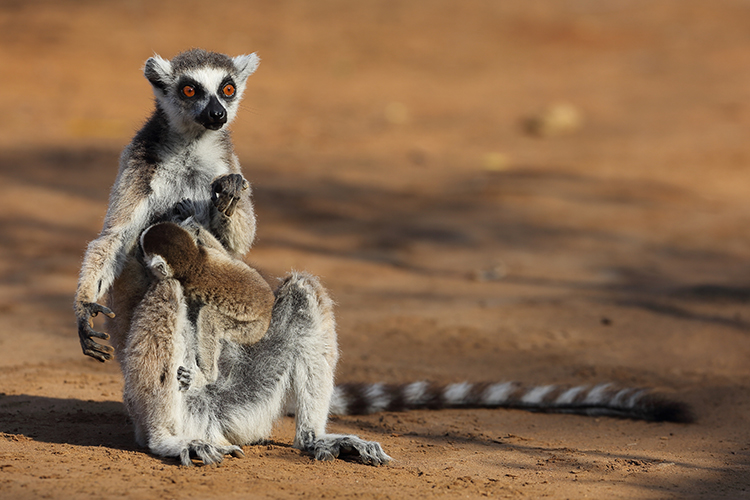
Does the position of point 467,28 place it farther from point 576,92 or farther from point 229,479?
point 229,479

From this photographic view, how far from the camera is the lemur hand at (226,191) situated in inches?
188

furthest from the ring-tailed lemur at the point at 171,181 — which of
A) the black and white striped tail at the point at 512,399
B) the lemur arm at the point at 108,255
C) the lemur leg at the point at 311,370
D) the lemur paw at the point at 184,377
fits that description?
the black and white striped tail at the point at 512,399

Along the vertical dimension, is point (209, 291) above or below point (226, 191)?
below

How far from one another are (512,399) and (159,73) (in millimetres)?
3509

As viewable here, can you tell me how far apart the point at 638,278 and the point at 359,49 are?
16.3 m

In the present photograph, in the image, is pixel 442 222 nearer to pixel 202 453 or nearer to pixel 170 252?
pixel 170 252

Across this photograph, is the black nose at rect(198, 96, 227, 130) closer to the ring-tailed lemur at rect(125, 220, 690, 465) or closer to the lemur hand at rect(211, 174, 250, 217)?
the lemur hand at rect(211, 174, 250, 217)

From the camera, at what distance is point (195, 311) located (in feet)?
15.3

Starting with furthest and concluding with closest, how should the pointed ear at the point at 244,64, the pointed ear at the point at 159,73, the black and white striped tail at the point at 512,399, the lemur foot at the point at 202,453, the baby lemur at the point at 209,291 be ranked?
the black and white striped tail at the point at 512,399
the pointed ear at the point at 244,64
the pointed ear at the point at 159,73
the baby lemur at the point at 209,291
the lemur foot at the point at 202,453

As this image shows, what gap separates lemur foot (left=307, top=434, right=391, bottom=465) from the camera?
15.0 feet

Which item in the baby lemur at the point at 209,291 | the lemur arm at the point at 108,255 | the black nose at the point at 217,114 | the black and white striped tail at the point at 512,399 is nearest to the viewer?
the lemur arm at the point at 108,255

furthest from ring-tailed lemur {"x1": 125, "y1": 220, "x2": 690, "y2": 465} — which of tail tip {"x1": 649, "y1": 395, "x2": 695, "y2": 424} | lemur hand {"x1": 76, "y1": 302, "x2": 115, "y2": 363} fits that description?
tail tip {"x1": 649, "y1": 395, "x2": 695, "y2": 424}

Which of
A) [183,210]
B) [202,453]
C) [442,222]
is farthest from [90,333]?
[442,222]

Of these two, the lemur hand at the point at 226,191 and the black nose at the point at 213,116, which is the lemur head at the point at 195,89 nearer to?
the black nose at the point at 213,116
